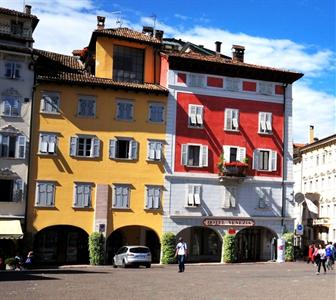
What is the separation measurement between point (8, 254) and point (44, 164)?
250 inches

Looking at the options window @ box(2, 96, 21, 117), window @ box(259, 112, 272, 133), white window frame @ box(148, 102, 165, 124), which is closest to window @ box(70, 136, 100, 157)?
window @ box(2, 96, 21, 117)

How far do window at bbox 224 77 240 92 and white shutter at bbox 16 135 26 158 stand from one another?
15745 millimetres

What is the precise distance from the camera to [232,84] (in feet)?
154

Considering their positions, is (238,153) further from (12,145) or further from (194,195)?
(12,145)

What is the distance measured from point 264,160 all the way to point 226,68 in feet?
25.1

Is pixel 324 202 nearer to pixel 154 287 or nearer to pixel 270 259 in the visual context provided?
pixel 270 259

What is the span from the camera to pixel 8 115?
4088 cm

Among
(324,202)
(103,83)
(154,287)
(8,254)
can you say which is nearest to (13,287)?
(154,287)

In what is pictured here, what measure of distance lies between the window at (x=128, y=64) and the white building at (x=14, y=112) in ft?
21.6

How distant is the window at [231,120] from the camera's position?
4631cm

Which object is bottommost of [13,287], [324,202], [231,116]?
[13,287]

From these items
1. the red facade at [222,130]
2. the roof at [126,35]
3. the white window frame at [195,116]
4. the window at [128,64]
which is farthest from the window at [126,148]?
the roof at [126,35]

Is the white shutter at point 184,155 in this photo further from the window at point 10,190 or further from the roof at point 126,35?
the window at point 10,190

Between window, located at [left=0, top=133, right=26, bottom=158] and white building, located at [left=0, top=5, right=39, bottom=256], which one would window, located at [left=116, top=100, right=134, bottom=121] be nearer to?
white building, located at [left=0, top=5, right=39, bottom=256]
